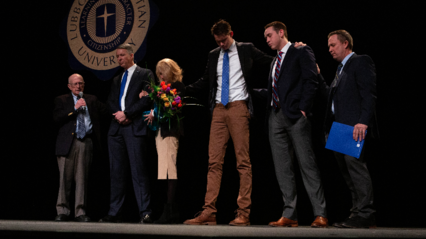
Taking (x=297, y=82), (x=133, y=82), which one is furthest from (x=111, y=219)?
(x=297, y=82)

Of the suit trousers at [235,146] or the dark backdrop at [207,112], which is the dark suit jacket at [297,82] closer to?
the suit trousers at [235,146]

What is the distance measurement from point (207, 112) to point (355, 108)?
171 cm

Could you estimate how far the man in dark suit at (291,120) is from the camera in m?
3.29

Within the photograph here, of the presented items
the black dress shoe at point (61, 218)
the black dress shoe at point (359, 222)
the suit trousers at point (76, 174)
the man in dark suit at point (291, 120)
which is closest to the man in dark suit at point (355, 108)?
the black dress shoe at point (359, 222)

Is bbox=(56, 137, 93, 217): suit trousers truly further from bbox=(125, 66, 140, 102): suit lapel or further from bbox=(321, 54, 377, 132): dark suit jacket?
bbox=(321, 54, 377, 132): dark suit jacket

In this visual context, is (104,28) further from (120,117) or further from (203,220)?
(203,220)

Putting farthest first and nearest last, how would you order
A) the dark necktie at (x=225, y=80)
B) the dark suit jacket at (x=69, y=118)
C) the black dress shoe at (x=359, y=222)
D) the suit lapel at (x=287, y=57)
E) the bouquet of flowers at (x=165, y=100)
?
the dark suit jacket at (x=69, y=118), the bouquet of flowers at (x=165, y=100), the dark necktie at (x=225, y=80), the suit lapel at (x=287, y=57), the black dress shoe at (x=359, y=222)

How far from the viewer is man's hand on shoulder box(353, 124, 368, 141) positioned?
3.17m

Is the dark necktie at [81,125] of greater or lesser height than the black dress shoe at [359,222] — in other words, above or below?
above

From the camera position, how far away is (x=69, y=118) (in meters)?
4.51

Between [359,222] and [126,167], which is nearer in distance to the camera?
[359,222]

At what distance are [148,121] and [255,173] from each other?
116cm

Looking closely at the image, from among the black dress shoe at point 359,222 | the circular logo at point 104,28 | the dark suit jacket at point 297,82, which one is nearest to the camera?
the black dress shoe at point 359,222

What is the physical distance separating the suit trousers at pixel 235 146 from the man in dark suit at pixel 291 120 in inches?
9.5
